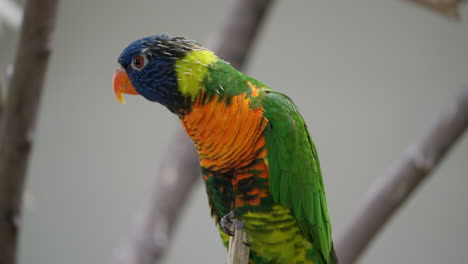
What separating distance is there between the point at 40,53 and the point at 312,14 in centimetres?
221

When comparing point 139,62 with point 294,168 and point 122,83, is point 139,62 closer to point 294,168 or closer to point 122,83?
point 122,83

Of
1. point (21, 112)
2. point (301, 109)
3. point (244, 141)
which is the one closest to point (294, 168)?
point (244, 141)

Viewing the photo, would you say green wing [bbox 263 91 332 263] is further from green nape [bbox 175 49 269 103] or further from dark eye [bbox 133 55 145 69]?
dark eye [bbox 133 55 145 69]

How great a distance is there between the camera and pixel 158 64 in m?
0.83

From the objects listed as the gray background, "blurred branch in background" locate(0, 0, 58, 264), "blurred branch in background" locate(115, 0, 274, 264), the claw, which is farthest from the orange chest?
the gray background

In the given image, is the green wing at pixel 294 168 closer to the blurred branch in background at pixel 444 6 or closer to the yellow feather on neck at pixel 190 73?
the yellow feather on neck at pixel 190 73

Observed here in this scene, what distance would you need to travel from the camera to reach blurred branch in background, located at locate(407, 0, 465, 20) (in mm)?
1438

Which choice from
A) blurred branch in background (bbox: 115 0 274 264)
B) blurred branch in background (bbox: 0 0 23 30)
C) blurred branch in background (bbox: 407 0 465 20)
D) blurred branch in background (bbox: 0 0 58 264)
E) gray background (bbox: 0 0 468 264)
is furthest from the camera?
gray background (bbox: 0 0 468 264)

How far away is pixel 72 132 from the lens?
3.14 m

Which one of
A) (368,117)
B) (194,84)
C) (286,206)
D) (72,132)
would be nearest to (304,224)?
(286,206)

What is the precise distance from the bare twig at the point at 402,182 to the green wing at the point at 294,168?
1.91ft

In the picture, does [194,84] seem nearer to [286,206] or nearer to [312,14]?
[286,206]

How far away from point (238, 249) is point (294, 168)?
197mm

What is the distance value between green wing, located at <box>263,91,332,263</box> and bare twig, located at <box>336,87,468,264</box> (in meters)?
0.58
